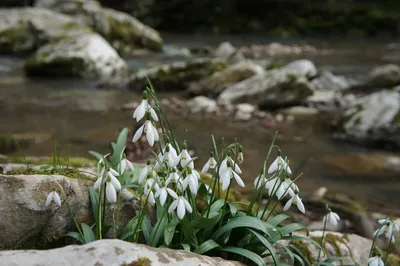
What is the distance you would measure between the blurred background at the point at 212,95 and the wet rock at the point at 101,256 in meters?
1.14

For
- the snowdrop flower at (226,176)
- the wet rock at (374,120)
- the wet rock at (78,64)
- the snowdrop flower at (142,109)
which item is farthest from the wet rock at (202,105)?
the snowdrop flower at (142,109)

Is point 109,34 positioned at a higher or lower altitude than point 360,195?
lower

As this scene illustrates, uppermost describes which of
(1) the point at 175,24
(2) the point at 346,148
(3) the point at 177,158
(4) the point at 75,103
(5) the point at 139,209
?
(3) the point at 177,158

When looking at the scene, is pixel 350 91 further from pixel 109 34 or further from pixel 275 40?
pixel 275 40

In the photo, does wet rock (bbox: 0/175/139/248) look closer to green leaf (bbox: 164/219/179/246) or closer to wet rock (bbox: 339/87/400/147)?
green leaf (bbox: 164/219/179/246)

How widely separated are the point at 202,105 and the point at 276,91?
157 centimetres

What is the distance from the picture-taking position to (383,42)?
2264 cm

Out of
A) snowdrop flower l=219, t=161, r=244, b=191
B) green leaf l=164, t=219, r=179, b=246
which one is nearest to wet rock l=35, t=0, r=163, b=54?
green leaf l=164, t=219, r=179, b=246

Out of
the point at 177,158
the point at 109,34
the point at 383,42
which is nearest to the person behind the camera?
the point at 177,158

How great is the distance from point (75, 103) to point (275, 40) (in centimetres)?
1532

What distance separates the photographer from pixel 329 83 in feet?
39.0

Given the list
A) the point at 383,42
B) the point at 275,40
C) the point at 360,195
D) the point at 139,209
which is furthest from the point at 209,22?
the point at 139,209

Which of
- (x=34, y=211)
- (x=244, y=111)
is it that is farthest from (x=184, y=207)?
(x=244, y=111)

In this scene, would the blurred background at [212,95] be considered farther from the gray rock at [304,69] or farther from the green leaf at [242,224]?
the green leaf at [242,224]
